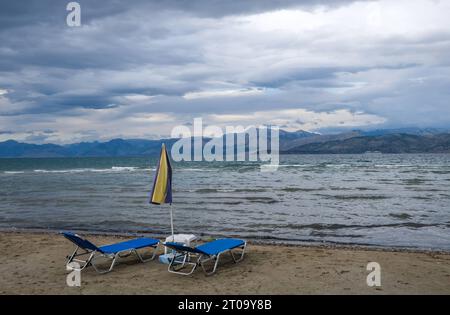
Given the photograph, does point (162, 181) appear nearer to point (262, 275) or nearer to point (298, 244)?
point (262, 275)

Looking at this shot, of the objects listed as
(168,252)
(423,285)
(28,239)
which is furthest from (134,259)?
(423,285)

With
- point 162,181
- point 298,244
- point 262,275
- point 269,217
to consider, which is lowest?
point 269,217

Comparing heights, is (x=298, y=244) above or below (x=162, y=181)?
below

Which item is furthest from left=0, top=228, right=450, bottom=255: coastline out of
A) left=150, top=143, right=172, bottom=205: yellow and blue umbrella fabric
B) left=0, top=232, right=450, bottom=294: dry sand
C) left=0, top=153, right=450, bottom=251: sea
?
left=150, top=143, right=172, bottom=205: yellow and blue umbrella fabric

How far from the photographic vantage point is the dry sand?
291 inches

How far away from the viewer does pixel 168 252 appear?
396 inches

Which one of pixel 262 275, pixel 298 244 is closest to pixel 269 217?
pixel 298 244

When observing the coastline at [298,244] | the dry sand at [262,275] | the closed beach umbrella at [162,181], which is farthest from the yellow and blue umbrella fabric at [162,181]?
the coastline at [298,244]

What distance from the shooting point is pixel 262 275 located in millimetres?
8312

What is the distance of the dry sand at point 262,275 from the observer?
7.40 meters

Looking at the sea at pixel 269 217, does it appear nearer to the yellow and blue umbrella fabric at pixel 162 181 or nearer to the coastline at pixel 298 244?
the coastline at pixel 298 244

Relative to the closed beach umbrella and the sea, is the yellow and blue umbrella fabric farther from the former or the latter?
the sea

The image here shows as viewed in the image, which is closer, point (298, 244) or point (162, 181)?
point (162, 181)
